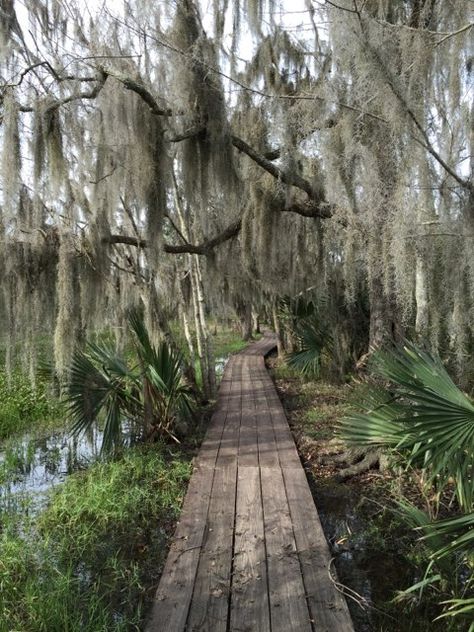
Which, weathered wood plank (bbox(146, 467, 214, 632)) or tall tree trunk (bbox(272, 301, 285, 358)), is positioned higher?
tall tree trunk (bbox(272, 301, 285, 358))

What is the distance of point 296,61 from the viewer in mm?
5652

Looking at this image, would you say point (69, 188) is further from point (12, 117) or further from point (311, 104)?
point (311, 104)

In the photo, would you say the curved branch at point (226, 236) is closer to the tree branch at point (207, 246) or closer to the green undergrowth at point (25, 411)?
the tree branch at point (207, 246)

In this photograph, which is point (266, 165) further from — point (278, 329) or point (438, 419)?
point (278, 329)

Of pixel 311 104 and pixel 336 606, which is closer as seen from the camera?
pixel 336 606

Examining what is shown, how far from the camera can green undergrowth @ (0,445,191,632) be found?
2332 millimetres

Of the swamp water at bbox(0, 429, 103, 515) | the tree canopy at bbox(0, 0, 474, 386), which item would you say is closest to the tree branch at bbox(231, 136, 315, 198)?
the tree canopy at bbox(0, 0, 474, 386)

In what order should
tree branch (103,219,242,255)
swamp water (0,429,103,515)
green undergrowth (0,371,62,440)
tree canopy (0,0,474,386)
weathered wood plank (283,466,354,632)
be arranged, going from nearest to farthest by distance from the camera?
weathered wood plank (283,466,354,632) → tree canopy (0,0,474,386) → swamp water (0,429,103,515) → tree branch (103,219,242,255) → green undergrowth (0,371,62,440)

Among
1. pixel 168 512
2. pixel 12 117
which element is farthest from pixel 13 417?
pixel 12 117

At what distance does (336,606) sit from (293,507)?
1.10 meters

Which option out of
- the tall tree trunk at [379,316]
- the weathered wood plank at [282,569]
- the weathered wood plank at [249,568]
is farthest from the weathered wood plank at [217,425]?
the tall tree trunk at [379,316]

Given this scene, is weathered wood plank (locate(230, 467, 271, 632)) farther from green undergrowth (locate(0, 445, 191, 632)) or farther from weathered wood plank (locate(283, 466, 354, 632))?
green undergrowth (locate(0, 445, 191, 632))

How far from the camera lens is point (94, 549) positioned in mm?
3117

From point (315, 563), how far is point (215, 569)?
1.69ft
